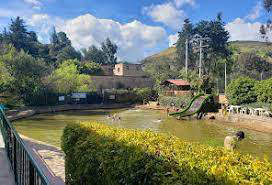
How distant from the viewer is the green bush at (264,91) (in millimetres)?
37513

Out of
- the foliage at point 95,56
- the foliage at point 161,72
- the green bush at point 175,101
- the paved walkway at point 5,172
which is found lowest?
the paved walkway at point 5,172

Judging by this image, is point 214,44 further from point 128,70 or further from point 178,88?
point 178,88

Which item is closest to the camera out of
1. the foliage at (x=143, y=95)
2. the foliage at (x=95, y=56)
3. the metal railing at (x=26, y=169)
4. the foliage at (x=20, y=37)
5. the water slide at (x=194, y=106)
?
Result: the metal railing at (x=26, y=169)

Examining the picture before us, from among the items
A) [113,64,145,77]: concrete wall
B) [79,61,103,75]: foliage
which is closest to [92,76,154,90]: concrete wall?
[79,61,103,75]: foliage

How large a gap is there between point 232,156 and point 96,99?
5154 cm

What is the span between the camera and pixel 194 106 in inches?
1734

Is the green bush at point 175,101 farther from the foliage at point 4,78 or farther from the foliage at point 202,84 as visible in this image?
the foliage at point 4,78

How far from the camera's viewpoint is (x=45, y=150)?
52.1ft

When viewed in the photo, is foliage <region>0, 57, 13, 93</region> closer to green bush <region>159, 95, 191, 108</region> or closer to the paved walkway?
green bush <region>159, 95, 191, 108</region>

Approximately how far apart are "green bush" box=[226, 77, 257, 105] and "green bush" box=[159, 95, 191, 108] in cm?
660

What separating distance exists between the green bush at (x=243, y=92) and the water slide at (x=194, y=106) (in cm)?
301

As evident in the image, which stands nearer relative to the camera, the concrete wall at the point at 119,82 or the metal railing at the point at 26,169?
the metal railing at the point at 26,169

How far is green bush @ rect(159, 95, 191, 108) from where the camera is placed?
1893 inches

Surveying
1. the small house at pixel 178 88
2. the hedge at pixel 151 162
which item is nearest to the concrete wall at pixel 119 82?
the small house at pixel 178 88
